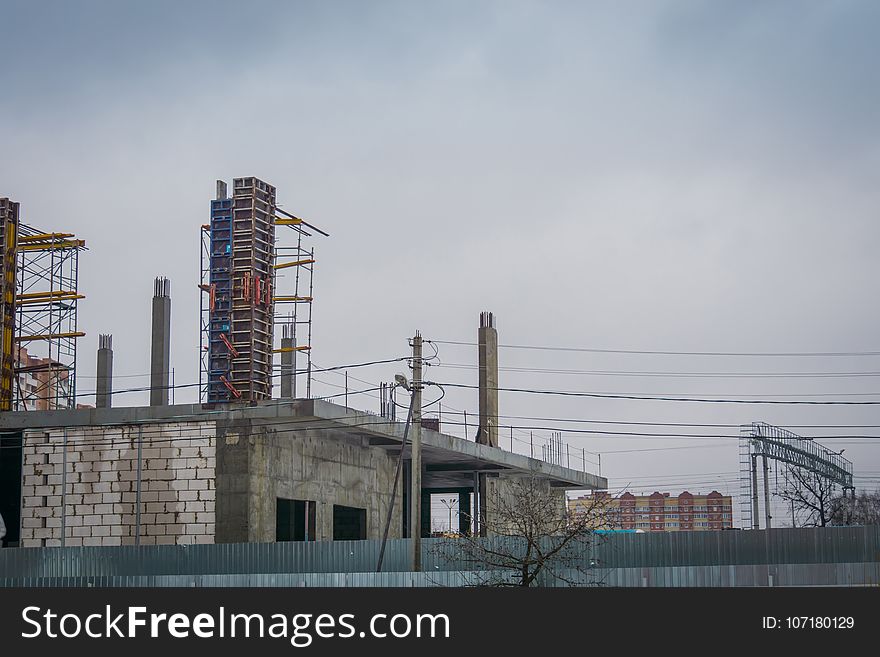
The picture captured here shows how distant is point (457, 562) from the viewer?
32406 millimetres

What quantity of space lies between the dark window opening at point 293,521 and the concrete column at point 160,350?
32.6 feet

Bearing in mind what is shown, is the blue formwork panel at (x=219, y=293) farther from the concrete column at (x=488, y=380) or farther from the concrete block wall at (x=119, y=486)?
the concrete column at (x=488, y=380)

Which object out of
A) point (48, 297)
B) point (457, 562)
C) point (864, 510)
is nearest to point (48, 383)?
point (48, 297)

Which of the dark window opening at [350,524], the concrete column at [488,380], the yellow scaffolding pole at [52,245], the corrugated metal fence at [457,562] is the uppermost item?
the yellow scaffolding pole at [52,245]

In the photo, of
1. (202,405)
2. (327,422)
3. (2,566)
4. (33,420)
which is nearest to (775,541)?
(327,422)

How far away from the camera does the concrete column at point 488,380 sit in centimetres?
5450

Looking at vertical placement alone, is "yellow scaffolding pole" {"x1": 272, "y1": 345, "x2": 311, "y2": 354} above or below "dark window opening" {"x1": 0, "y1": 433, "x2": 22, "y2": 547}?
above

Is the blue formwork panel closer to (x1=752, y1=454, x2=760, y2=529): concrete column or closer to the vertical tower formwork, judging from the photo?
the vertical tower formwork

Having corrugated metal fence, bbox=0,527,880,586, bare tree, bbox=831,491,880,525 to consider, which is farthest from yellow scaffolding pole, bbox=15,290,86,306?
bare tree, bbox=831,491,880,525

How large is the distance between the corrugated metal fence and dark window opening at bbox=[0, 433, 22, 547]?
4386 mm

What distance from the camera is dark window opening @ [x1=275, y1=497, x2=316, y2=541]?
138ft

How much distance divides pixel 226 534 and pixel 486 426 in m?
18.4

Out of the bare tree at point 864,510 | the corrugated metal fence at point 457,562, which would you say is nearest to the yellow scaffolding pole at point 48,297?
the corrugated metal fence at point 457,562

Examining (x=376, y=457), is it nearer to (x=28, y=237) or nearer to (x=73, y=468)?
(x=73, y=468)
